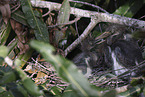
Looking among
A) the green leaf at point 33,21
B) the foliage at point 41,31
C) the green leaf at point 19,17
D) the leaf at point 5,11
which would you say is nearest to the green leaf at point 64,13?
the foliage at point 41,31

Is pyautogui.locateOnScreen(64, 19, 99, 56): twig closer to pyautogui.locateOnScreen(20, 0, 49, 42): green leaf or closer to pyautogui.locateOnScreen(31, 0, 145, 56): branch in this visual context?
pyautogui.locateOnScreen(31, 0, 145, 56): branch

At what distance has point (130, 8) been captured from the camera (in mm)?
1030

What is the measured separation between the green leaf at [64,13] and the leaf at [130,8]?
385 millimetres

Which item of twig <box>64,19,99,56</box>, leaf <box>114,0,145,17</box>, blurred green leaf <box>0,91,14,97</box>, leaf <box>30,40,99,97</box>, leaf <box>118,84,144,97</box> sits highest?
leaf <box>114,0,145,17</box>

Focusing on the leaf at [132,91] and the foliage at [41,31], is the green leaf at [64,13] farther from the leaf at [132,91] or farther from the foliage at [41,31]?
the leaf at [132,91]

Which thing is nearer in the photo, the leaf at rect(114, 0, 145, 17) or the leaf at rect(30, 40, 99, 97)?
the leaf at rect(30, 40, 99, 97)

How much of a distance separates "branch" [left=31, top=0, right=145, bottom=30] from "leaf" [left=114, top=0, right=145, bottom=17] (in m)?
0.14

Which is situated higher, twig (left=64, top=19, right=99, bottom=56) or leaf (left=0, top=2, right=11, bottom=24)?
leaf (left=0, top=2, right=11, bottom=24)

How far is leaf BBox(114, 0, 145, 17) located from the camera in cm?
98

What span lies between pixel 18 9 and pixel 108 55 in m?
0.76

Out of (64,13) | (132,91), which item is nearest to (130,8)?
(64,13)

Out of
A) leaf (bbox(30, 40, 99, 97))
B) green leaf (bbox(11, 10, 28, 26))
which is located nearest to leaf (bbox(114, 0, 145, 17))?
green leaf (bbox(11, 10, 28, 26))

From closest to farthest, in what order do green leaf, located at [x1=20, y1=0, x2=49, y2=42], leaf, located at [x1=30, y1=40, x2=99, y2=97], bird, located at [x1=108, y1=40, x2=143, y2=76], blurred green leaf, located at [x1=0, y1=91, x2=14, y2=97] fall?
leaf, located at [x1=30, y1=40, x2=99, y2=97]
blurred green leaf, located at [x1=0, y1=91, x2=14, y2=97]
bird, located at [x1=108, y1=40, x2=143, y2=76]
green leaf, located at [x1=20, y1=0, x2=49, y2=42]

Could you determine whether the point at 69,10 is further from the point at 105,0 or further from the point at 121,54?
the point at 121,54
